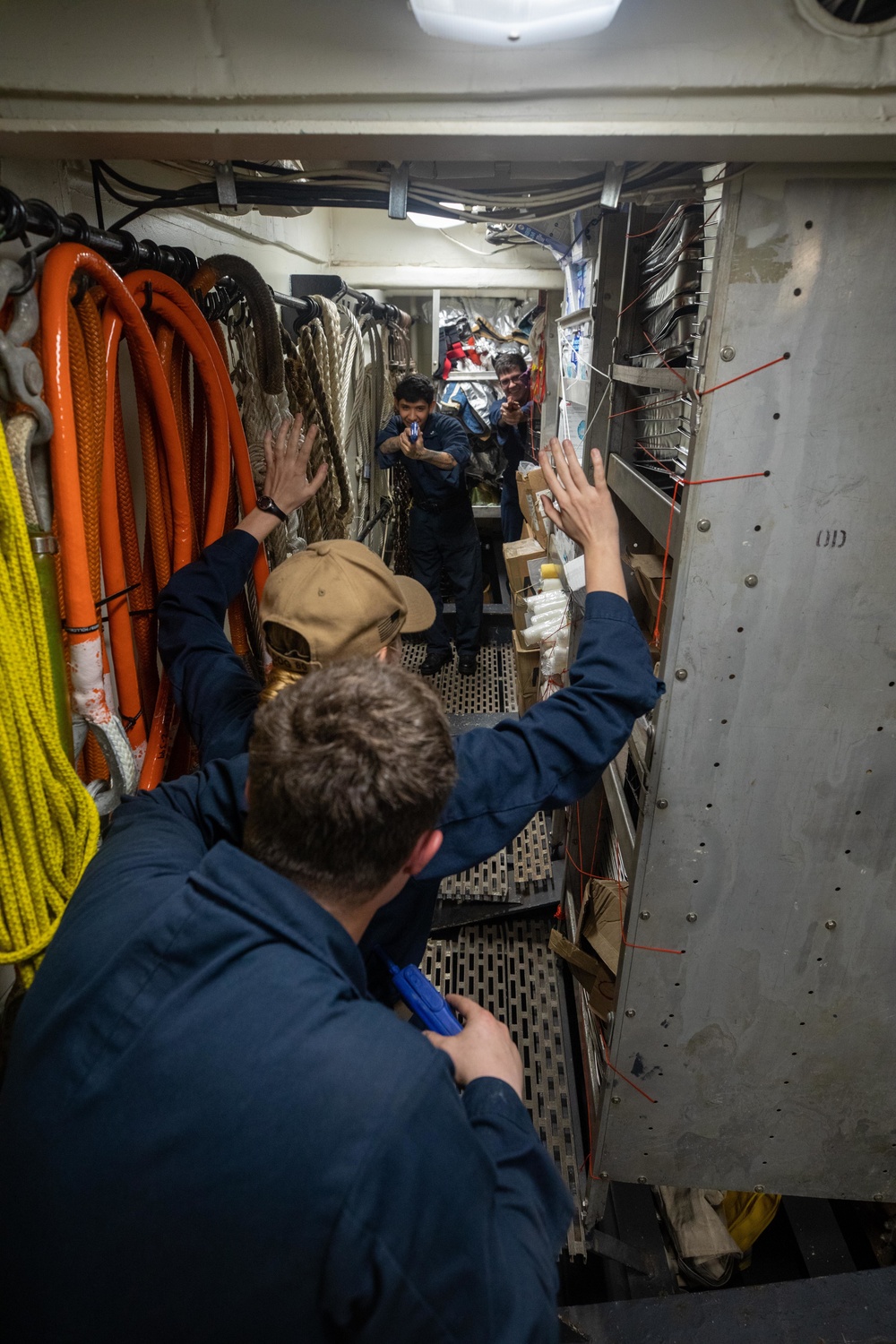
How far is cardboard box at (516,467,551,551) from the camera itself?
373cm

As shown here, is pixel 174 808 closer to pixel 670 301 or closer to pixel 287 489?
pixel 287 489

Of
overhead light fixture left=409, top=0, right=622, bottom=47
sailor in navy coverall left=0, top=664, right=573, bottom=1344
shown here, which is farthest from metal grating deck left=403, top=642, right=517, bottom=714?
sailor in navy coverall left=0, top=664, right=573, bottom=1344

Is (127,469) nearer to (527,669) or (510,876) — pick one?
(527,669)

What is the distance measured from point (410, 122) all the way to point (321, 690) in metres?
0.93

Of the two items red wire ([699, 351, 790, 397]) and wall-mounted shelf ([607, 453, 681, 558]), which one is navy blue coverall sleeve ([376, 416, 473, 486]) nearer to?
wall-mounted shelf ([607, 453, 681, 558])

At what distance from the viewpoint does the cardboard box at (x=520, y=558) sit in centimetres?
395

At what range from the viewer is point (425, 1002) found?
144 cm

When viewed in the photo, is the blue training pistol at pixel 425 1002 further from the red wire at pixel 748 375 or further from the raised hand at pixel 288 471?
→ the raised hand at pixel 288 471

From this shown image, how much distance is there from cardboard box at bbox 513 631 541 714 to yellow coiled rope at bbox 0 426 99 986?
104 inches

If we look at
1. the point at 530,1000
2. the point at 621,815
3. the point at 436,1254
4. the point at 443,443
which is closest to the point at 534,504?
the point at 443,443

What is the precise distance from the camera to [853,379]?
1.49 m

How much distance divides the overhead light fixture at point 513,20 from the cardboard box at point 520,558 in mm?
2835

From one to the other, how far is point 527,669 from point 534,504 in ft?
3.07

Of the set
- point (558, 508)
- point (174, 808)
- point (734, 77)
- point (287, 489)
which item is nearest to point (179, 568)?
point (287, 489)
